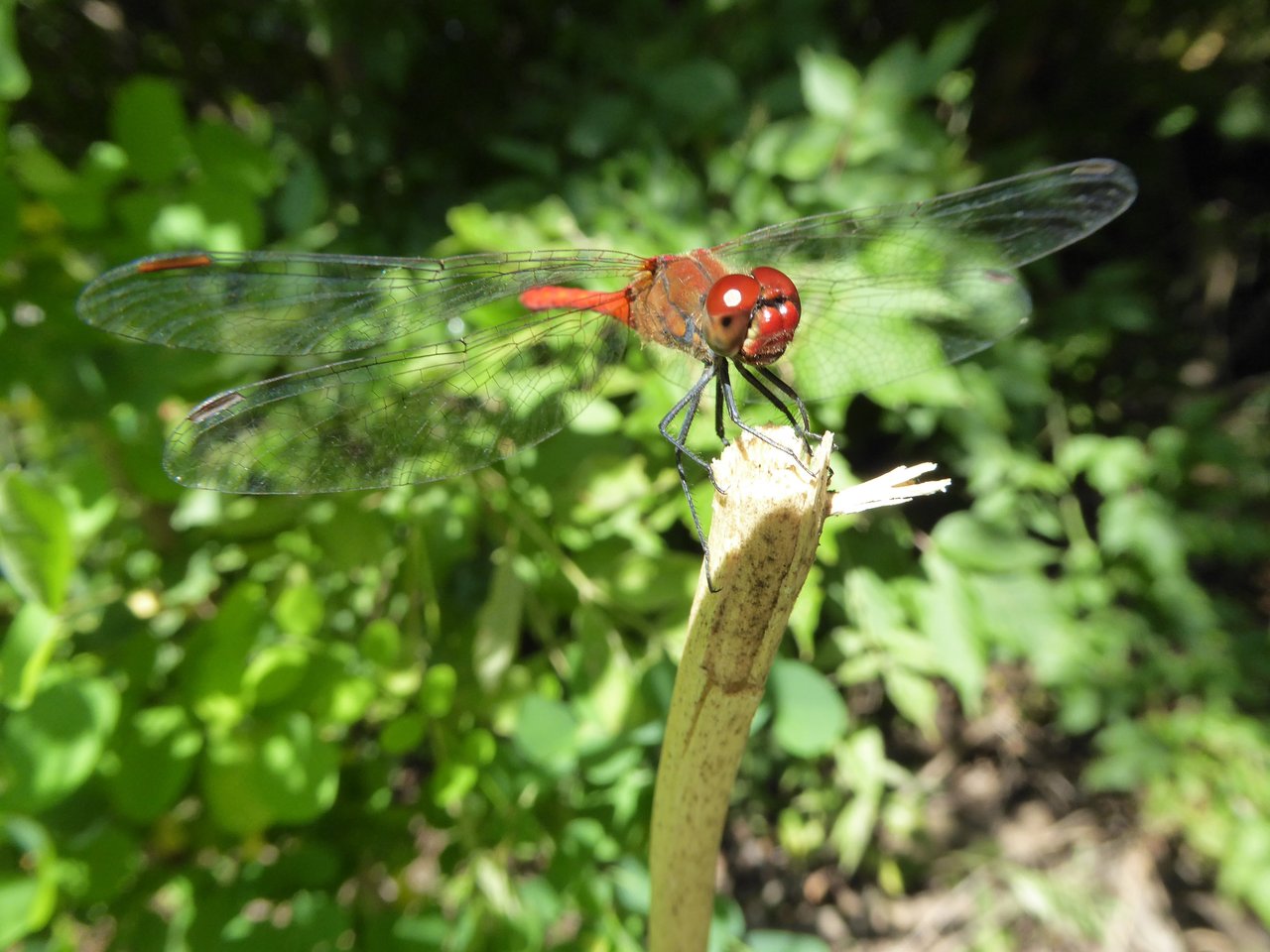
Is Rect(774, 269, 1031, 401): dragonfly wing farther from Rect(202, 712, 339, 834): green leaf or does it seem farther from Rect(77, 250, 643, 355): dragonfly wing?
Rect(202, 712, 339, 834): green leaf

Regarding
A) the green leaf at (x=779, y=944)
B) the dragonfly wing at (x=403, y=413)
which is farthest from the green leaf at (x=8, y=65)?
the green leaf at (x=779, y=944)

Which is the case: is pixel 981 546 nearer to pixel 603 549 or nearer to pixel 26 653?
pixel 603 549

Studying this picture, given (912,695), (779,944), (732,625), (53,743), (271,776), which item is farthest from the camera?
(912,695)

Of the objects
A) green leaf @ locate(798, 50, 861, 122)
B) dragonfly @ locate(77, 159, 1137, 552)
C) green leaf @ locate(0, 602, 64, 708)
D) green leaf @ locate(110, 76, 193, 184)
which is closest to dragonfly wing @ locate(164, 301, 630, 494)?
dragonfly @ locate(77, 159, 1137, 552)

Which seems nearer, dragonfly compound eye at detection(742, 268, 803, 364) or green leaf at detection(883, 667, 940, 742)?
dragonfly compound eye at detection(742, 268, 803, 364)

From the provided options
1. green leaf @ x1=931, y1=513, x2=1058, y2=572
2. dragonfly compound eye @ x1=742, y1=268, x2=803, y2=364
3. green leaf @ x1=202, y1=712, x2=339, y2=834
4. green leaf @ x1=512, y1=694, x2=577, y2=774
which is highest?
dragonfly compound eye @ x1=742, y1=268, x2=803, y2=364

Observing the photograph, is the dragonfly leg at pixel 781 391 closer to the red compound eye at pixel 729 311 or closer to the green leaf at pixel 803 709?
the red compound eye at pixel 729 311

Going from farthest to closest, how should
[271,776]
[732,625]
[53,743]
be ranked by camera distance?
[271,776], [53,743], [732,625]

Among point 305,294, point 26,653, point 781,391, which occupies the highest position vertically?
point 305,294

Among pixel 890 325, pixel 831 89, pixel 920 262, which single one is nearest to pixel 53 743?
pixel 890 325
